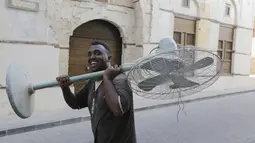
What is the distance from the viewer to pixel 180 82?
1.88 m

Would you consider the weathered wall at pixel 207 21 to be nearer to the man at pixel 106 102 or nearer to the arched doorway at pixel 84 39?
the arched doorway at pixel 84 39

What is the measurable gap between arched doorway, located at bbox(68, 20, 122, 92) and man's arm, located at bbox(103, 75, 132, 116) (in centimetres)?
661

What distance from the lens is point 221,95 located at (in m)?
12.2

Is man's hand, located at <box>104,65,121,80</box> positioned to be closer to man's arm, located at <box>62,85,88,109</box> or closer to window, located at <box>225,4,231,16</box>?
man's arm, located at <box>62,85,88,109</box>

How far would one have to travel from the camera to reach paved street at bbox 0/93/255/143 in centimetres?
557

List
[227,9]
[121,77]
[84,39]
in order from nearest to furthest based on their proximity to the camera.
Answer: [121,77]
[84,39]
[227,9]

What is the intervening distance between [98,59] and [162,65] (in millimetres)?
428

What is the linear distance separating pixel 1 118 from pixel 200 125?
179 inches

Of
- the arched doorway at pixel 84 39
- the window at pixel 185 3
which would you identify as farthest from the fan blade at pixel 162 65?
the window at pixel 185 3

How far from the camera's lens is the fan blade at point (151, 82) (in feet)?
5.86

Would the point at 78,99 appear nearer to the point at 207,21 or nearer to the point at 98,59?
the point at 98,59

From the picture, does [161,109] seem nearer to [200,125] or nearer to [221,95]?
[200,125]

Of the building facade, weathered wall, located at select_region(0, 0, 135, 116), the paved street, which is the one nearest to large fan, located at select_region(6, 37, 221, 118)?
the paved street

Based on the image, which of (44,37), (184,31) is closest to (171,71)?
(44,37)
